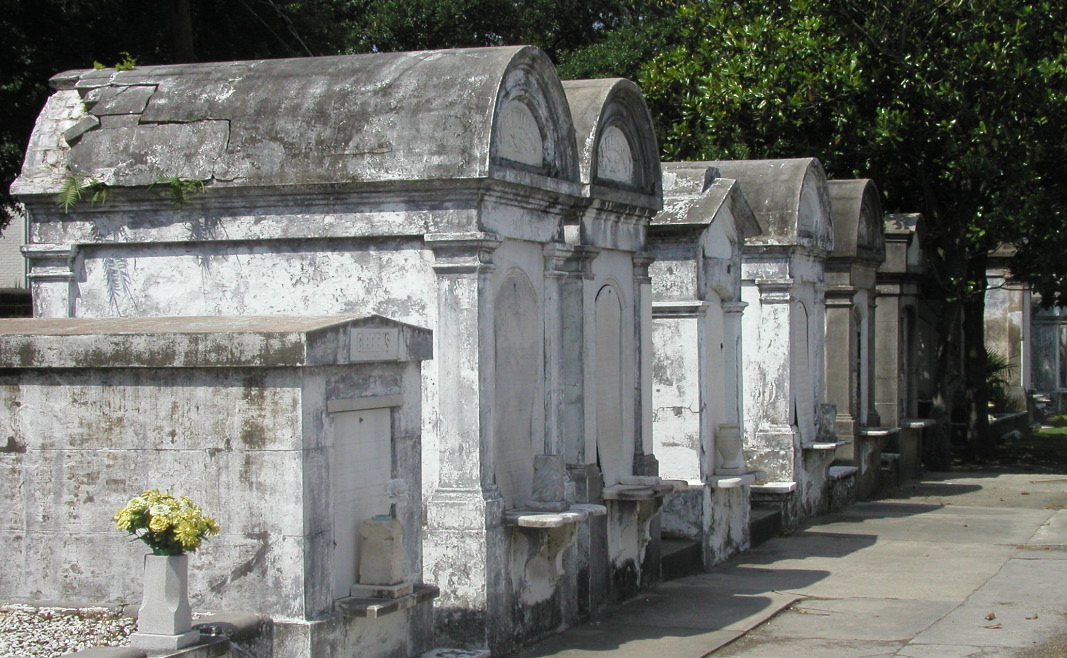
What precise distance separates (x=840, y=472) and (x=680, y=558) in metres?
5.41

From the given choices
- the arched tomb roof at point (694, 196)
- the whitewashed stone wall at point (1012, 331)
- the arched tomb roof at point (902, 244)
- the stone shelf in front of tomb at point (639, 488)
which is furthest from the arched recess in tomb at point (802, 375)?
the whitewashed stone wall at point (1012, 331)

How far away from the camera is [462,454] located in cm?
873

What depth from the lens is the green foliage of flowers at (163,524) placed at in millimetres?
6109

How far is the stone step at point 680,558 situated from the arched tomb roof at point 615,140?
2953mm

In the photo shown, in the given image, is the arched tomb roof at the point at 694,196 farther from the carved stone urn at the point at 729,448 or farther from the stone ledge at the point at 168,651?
the stone ledge at the point at 168,651

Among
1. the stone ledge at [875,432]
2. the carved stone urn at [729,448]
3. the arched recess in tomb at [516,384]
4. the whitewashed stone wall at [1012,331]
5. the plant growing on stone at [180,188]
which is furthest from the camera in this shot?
the whitewashed stone wall at [1012,331]

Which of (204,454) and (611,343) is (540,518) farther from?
(204,454)

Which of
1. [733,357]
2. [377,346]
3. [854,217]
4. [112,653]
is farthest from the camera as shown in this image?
[854,217]

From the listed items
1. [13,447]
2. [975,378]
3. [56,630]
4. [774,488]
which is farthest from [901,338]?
[56,630]

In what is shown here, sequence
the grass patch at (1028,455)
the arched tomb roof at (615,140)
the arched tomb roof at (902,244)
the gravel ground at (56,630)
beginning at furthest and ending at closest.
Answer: the grass patch at (1028,455), the arched tomb roof at (902,244), the arched tomb roof at (615,140), the gravel ground at (56,630)

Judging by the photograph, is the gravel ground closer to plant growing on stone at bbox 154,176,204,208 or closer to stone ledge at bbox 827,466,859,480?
plant growing on stone at bbox 154,176,204,208

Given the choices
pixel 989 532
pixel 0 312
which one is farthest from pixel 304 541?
pixel 0 312

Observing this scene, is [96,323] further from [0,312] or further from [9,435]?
[0,312]

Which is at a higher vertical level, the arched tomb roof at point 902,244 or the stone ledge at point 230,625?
the arched tomb roof at point 902,244
